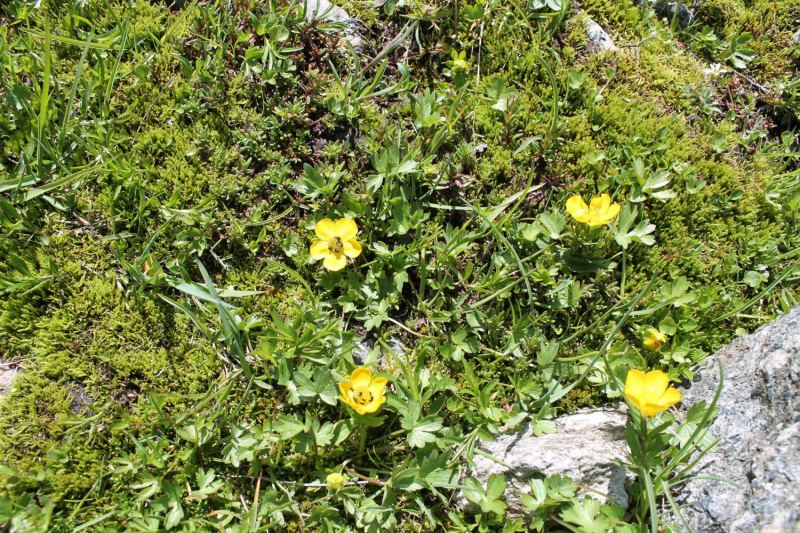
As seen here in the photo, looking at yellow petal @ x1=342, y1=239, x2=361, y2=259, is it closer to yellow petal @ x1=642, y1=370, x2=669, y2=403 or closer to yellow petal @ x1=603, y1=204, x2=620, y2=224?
yellow petal @ x1=603, y1=204, x2=620, y2=224

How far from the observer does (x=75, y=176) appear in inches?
124

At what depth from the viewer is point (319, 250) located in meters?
3.20

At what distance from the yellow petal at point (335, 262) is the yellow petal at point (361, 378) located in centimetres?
63

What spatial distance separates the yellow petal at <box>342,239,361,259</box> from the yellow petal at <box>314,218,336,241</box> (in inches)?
4.1

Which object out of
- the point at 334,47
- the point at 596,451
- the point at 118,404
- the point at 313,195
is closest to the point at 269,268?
the point at 313,195

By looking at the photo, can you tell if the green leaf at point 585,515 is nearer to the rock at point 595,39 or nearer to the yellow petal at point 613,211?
the yellow petal at point 613,211

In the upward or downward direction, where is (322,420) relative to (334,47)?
downward

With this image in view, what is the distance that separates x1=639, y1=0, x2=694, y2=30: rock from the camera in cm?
419

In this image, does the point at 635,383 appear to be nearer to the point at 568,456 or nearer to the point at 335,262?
the point at 568,456

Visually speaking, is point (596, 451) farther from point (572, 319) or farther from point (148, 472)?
point (148, 472)

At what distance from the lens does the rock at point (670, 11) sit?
4188 millimetres

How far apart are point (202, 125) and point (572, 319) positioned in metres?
2.76

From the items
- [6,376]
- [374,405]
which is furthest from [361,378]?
[6,376]

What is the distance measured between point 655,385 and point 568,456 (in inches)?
24.0
